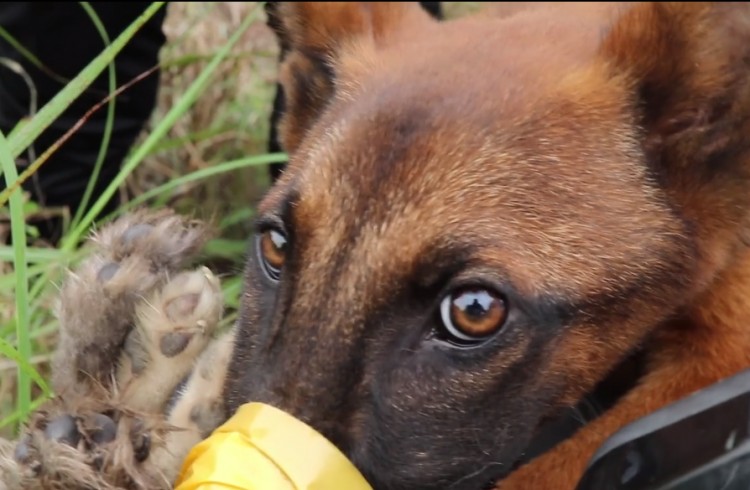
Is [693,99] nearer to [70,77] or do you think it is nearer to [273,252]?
[273,252]

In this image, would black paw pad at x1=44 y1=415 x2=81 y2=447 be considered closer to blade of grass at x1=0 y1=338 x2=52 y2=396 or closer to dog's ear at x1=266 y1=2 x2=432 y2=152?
blade of grass at x1=0 y1=338 x2=52 y2=396

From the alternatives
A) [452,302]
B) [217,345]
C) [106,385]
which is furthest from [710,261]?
[106,385]

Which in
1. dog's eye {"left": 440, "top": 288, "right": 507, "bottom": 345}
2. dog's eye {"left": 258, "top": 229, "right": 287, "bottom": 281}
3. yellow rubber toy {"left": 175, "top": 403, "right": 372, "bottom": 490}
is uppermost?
dog's eye {"left": 440, "top": 288, "right": 507, "bottom": 345}

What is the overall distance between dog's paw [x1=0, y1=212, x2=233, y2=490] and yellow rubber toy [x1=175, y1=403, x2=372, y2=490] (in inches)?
8.4

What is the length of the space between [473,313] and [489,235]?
0.39 ft

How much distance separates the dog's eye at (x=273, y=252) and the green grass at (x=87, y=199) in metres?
0.39

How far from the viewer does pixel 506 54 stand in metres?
1.60

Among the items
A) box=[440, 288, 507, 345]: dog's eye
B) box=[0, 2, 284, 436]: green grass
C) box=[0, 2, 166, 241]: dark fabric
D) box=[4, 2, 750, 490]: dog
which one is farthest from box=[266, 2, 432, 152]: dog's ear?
box=[0, 2, 166, 241]: dark fabric

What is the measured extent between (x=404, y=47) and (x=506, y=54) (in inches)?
7.8

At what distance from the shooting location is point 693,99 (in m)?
1.51

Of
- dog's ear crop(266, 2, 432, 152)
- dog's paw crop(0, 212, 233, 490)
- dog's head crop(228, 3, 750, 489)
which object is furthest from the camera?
dog's ear crop(266, 2, 432, 152)

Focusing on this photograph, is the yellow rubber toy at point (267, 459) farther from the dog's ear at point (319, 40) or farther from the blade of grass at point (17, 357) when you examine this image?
the dog's ear at point (319, 40)

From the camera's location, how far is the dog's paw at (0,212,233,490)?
152 cm

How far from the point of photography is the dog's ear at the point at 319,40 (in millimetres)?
1790
